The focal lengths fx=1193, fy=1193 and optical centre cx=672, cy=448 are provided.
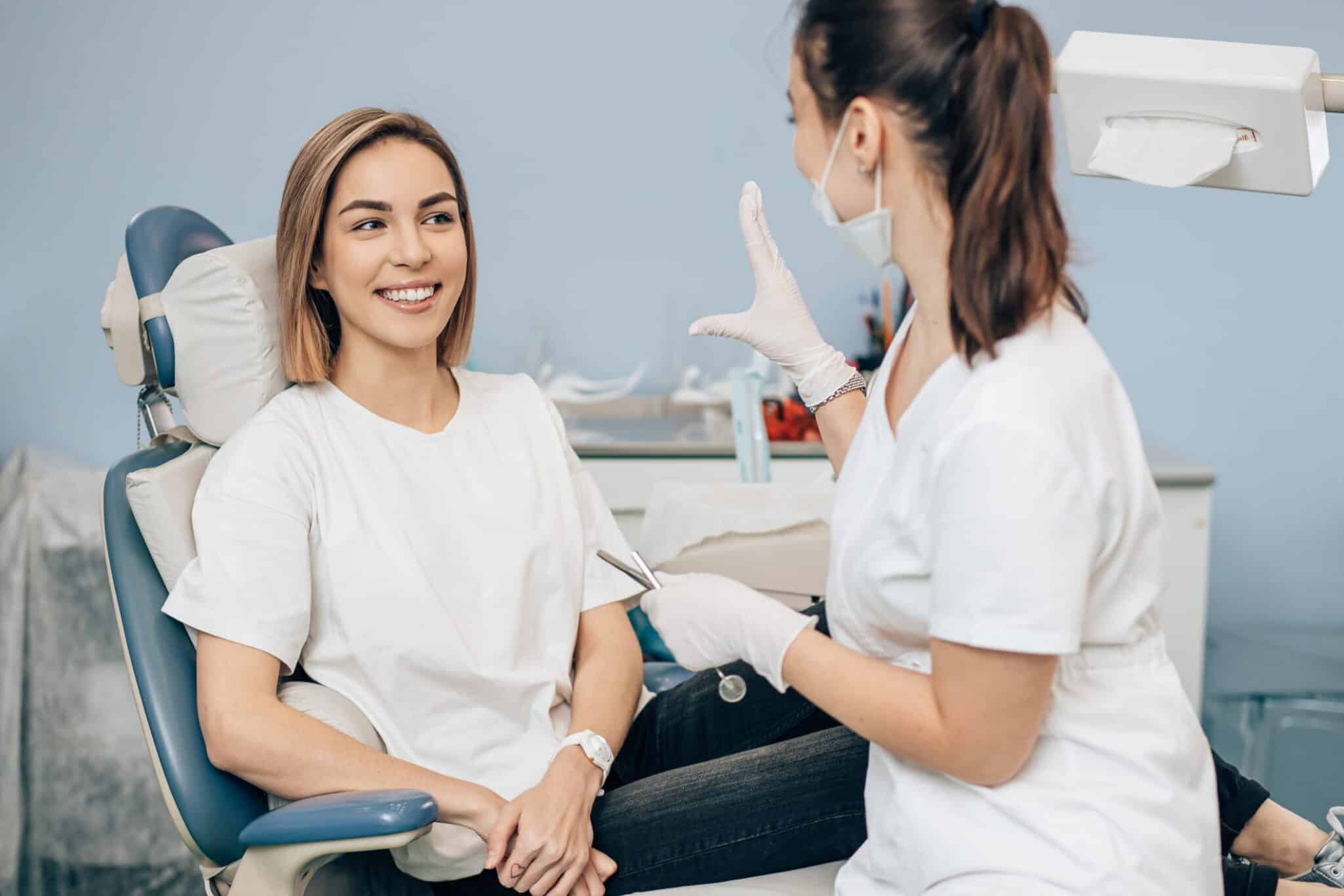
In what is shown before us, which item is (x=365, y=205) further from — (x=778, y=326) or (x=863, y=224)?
(x=863, y=224)

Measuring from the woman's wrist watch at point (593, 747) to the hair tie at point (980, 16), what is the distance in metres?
0.76

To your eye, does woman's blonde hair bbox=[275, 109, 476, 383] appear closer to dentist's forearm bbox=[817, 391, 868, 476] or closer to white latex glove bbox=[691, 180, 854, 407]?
white latex glove bbox=[691, 180, 854, 407]

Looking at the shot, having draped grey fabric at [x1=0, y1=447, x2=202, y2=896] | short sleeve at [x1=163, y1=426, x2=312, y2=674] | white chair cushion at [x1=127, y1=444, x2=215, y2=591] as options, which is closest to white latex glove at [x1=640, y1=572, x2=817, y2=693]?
short sleeve at [x1=163, y1=426, x2=312, y2=674]

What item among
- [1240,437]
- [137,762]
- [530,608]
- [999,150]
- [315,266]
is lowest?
[137,762]

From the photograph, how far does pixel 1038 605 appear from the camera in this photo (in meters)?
0.80

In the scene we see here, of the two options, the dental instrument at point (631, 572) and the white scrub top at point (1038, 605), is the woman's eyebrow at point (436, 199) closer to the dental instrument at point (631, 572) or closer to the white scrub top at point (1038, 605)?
the dental instrument at point (631, 572)

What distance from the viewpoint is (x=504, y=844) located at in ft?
3.63

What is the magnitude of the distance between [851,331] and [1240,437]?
84 cm

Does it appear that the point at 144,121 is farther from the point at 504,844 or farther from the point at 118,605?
the point at 504,844

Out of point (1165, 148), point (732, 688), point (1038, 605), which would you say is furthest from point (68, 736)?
point (1165, 148)

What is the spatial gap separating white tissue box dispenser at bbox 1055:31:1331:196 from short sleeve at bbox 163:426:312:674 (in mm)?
831

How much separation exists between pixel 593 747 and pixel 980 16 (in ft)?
2.56

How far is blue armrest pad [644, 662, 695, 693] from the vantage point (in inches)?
64.9

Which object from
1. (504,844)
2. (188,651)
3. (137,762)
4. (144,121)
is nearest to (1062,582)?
(504,844)
